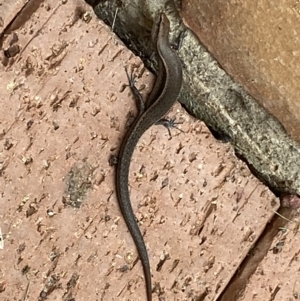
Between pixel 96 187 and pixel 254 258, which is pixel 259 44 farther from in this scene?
pixel 254 258

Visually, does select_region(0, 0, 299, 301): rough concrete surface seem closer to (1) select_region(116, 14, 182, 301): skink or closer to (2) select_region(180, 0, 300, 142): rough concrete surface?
(1) select_region(116, 14, 182, 301): skink

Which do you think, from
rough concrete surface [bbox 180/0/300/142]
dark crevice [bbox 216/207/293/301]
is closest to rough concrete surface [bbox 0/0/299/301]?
dark crevice [bbox 216/207/293/301]

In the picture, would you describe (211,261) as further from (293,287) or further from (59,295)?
(59,295)

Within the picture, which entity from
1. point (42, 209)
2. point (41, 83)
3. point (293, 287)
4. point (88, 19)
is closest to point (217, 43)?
point (88, 19)

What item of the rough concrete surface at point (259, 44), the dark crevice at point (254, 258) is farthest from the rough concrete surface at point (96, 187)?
the rough concrete surface at point (259, 44)

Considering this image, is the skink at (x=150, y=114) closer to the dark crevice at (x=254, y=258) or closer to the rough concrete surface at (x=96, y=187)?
the rough concrete surface at (x=96, y=187)

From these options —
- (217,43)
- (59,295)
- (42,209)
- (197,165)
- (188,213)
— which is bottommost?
(59,295)

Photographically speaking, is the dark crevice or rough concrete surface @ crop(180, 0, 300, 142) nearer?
rough concrete surface @ crop(180, 0, 300, 142)
